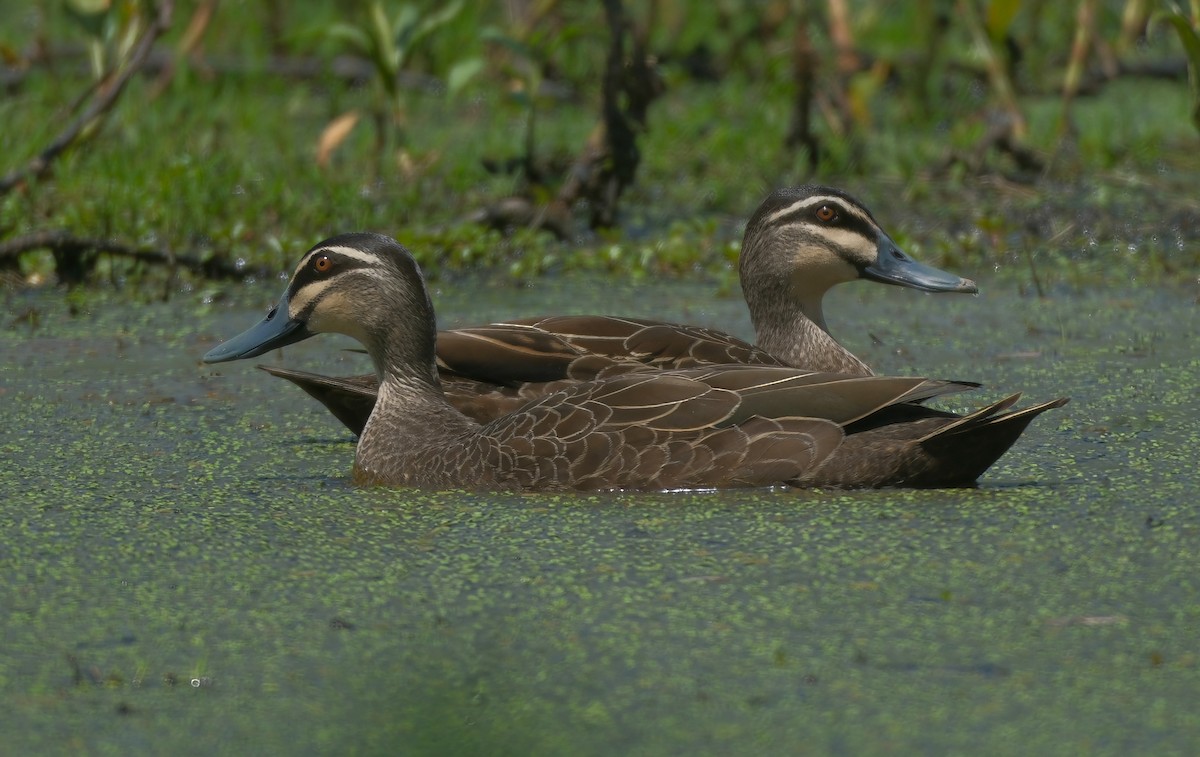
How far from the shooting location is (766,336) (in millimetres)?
6523

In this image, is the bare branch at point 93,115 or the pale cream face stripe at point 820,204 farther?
the bare branch at point 93,115

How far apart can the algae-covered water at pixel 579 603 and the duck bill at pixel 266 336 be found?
313 mm

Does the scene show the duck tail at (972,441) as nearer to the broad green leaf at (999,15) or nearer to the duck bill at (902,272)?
the duck bill at (902,272)

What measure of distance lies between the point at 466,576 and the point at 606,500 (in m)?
0.77

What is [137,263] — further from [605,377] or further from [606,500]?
[606,500]

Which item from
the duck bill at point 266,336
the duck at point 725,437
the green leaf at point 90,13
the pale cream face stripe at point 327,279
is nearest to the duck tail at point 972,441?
the duck at point 725,437

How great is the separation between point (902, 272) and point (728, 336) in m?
0.71

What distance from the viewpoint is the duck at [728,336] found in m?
5.95

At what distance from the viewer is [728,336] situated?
611 cm

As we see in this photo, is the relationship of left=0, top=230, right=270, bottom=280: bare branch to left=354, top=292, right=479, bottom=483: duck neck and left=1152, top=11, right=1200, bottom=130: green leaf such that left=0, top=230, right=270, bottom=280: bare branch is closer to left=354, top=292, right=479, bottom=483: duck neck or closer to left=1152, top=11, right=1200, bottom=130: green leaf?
left=354, top=292, right=479, bottom=483: duck neck

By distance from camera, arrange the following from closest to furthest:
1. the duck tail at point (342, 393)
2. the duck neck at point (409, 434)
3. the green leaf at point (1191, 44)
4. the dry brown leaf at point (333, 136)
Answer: the duck neck at point (409, 434) < the duck tail at point (342, 393) < the green leaf at point (1191, 44) < the dry brown leaf at point (333, 136)

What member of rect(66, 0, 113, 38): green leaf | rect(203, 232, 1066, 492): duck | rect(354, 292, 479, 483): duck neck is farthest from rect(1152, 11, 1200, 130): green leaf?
rect(66, 0, 113, 38): green leaf

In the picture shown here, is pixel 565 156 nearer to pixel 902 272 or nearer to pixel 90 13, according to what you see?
pixel 90 13

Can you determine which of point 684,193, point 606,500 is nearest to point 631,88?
point 684,193
